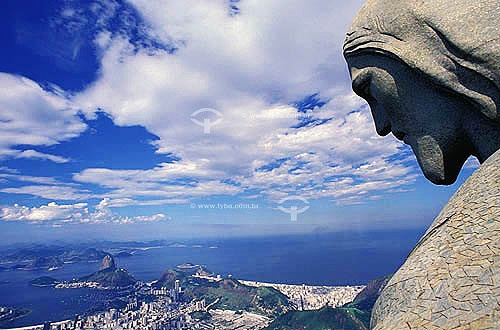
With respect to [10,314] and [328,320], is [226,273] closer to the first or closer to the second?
[10,314]

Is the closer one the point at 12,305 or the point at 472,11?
the point at 472,11

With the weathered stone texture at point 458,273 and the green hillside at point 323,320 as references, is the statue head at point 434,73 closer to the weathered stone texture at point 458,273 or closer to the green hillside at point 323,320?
the weathered stone texture at point 458,273

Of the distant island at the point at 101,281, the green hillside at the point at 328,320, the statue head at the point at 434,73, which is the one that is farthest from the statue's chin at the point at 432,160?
the distant island at the point at 101,281

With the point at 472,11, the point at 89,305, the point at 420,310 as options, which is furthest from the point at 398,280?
the point at 89,305

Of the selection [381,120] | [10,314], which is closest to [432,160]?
[381,120]

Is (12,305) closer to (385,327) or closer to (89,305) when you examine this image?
(89,305)

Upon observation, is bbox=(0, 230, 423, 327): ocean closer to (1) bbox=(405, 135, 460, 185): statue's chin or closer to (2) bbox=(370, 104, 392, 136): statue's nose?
(2) bbox=(370, 104, 392, 136): statue's nose
